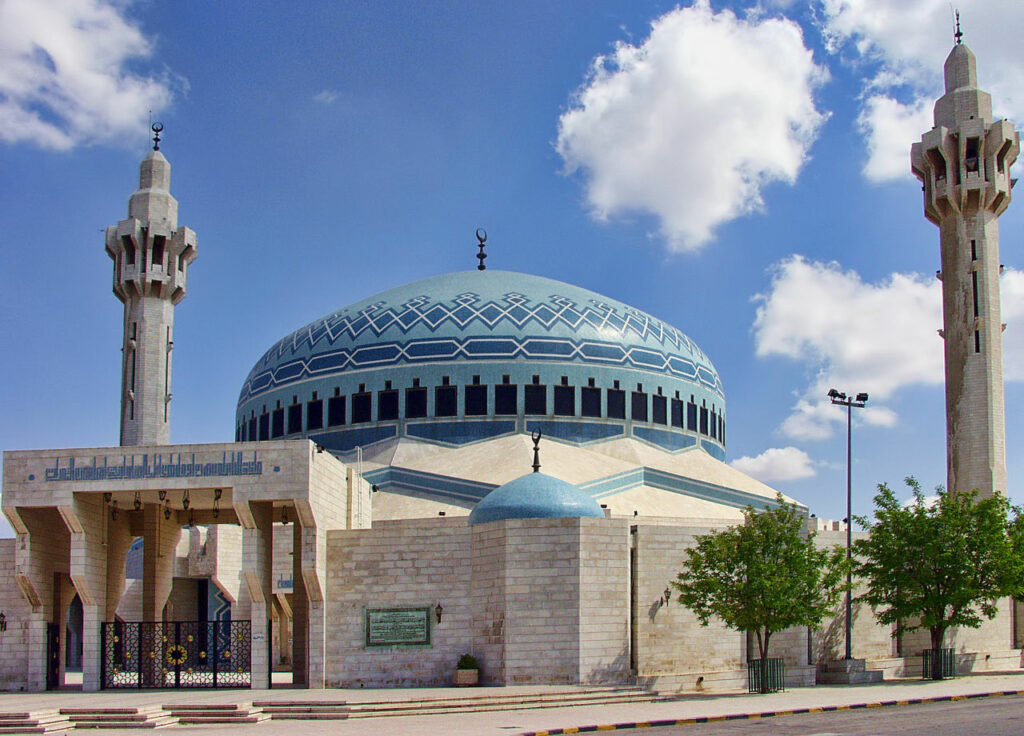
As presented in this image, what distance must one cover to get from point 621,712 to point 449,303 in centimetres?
2677

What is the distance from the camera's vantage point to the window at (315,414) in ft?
151

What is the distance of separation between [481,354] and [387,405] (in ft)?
12.6

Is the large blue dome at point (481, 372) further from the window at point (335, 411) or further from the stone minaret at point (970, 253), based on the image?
the stone minaret at point (970, 253)

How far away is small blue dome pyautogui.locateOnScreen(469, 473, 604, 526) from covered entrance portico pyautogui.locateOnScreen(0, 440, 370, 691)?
3756 mm

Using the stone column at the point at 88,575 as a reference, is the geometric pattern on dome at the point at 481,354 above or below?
above

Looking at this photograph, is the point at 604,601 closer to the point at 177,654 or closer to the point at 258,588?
the point at 258,588

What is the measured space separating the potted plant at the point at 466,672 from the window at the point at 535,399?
18.7 m

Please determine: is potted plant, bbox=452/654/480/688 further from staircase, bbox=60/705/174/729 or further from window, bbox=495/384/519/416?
window, bbox=495/384/519/416

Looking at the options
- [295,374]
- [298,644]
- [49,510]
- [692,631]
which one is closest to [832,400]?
[692,631]

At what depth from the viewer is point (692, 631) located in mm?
27047

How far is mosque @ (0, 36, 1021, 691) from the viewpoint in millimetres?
26250

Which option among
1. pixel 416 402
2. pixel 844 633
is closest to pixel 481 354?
pixel 416 402

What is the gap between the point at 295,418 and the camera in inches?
1855

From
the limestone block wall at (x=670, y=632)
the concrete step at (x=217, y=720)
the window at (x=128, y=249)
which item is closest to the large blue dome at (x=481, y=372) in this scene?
the window at (x=128, y=249)
